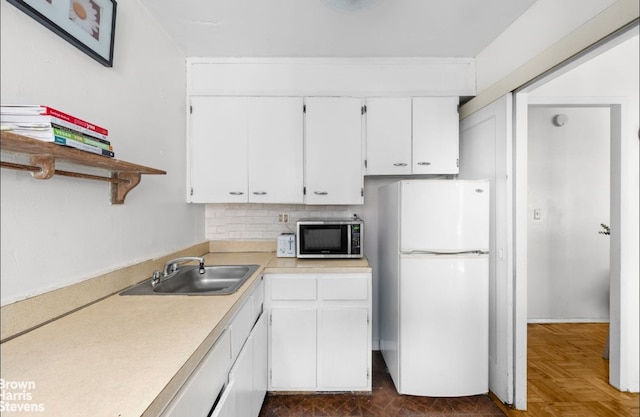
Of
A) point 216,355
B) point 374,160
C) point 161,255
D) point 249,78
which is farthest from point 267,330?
point 249,78

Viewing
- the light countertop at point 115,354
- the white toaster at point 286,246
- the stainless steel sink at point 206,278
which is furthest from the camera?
the white toaster at point 286,246

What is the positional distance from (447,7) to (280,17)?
1.00 m

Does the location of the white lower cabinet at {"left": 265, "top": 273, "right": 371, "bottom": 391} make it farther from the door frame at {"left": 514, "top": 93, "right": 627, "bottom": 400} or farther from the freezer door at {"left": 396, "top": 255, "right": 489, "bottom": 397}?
the door frame at {"left": 514, "top": 93, "right": 627, "bottom": 400}

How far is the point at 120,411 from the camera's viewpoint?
2.07 ft

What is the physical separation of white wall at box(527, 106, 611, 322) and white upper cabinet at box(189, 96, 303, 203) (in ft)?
8.65

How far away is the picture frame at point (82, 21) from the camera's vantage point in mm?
1084

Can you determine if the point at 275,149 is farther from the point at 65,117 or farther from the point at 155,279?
the point at 65,117

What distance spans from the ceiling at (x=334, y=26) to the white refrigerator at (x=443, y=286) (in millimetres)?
1020

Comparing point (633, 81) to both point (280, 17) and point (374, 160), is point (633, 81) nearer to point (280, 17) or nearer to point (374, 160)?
point (374, 160)

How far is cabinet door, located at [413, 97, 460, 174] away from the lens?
2.45 m

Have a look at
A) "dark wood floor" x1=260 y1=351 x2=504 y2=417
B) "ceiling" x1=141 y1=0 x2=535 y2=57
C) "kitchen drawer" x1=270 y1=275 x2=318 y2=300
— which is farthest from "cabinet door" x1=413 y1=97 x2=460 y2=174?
"dark wood floor" x1=260 y1=351 x2=504 y2=417

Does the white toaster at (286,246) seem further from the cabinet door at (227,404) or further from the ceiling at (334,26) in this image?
the ceiling at (334,26)

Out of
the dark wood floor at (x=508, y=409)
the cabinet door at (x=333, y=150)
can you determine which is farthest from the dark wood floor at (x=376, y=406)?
the cabinet door at (x=333, y=150)

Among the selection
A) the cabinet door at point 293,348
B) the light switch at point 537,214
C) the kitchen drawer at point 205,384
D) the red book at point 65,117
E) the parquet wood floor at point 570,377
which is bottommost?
the parquet wood floor at point 570,377
